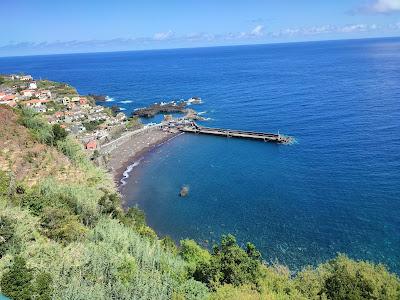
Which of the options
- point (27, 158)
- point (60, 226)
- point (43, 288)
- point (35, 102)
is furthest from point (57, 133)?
point (35, 102)

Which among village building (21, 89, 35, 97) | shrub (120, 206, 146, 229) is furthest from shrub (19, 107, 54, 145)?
village building (21, 89, 35, 97)

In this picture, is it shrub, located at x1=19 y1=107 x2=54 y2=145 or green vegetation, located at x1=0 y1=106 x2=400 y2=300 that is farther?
shrub, located at x1=19 y1=107 x2=54 y2=145

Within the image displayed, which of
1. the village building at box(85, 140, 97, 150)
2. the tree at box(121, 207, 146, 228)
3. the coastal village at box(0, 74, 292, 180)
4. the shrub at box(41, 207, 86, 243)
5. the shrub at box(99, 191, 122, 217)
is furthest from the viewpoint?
the coastal village at box(0, 74, 292, 180)

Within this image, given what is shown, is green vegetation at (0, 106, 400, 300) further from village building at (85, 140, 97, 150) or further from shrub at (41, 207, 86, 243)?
village building at (85, 140, 97, 150)

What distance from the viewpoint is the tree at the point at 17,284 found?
23.7 meters

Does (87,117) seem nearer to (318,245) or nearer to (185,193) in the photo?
(185,193)

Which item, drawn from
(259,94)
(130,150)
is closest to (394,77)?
(259,94)

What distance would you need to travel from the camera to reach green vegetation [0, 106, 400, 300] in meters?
26.2

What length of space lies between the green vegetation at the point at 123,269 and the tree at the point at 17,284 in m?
0.06

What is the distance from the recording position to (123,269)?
96.2 ft

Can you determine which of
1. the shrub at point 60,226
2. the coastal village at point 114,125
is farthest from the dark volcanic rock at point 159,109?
the shrub at point 60,226

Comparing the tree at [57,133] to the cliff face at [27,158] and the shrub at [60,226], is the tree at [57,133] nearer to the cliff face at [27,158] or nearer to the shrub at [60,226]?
the cliff face at [27,158]

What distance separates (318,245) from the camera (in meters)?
48.4

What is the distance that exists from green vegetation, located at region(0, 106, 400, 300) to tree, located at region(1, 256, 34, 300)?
58mm
